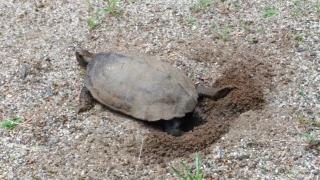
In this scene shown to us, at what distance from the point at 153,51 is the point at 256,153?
1570 millimetres

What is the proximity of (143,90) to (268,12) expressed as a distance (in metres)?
1.83

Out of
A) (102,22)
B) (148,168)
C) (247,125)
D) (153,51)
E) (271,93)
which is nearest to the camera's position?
(148,168)

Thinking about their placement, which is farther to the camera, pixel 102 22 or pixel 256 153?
pixel 102 22

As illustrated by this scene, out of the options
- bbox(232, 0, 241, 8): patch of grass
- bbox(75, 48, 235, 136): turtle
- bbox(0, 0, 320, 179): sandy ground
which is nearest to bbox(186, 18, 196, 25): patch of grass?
bbox(0, 0, 320, 179): sandy ground

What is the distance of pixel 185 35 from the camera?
467 centimetres

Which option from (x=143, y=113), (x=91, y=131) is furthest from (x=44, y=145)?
(x=143, y=113)

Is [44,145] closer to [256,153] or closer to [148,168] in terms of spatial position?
[148,168]

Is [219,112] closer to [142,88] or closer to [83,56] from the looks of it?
[142,88]

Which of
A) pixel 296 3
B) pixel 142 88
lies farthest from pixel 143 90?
pixel 296 3

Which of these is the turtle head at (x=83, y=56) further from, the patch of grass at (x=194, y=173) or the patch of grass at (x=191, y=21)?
the patch of grass at (x=194, y=173)

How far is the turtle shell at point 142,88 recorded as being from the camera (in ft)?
12.0

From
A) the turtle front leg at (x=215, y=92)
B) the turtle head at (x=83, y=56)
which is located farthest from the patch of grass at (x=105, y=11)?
the turtle front leg at (x=215, y=92)

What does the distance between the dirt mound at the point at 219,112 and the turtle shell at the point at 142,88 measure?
17cm

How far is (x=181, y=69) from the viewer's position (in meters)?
4.26
